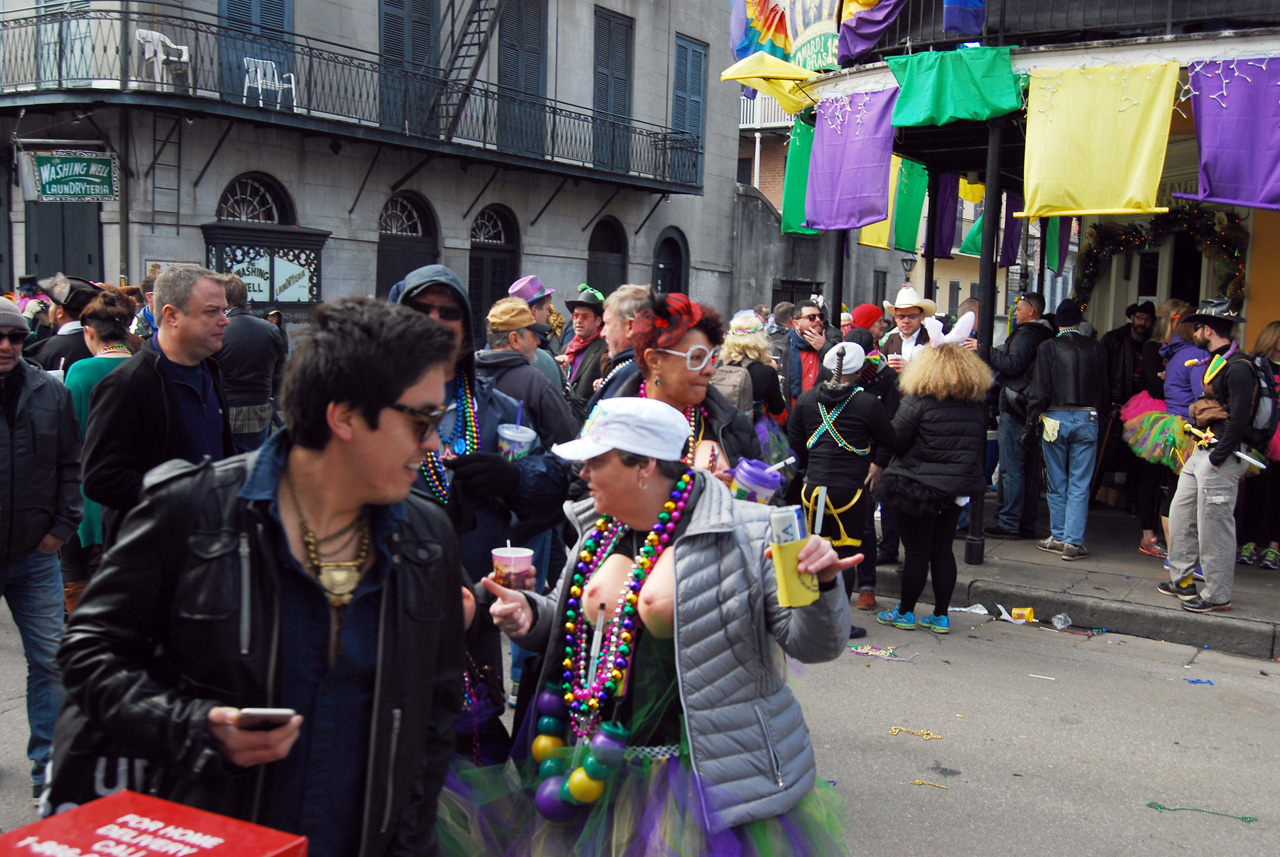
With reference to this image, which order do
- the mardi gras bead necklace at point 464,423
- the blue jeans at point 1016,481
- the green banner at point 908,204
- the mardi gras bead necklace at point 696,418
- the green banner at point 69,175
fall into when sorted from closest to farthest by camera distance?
the mardi gras bead necklace at point 464,423
the mardi gras bead necklace at point 696,418
the blue jeans at point 1016,481
the green banner at point 908,204
the green banner at point 69,175

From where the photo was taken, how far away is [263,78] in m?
15.1

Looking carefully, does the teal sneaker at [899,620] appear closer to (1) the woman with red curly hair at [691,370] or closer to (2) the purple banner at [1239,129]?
(1) the woman with red curly hair at [691,370]

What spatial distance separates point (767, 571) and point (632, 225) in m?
20.6

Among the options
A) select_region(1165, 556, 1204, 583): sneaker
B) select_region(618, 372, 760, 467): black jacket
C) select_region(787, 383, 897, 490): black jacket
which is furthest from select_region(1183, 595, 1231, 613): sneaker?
select_region(618, 372, 760, 467): black jacket

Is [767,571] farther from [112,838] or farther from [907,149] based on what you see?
[907,149]

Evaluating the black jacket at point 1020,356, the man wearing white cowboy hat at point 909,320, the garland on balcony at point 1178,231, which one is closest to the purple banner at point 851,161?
the man wearing white cowboy hat at point 909,320

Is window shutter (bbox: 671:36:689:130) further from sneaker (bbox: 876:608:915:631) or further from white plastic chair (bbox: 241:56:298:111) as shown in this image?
sneaker (bbox: 876:608:915:631)

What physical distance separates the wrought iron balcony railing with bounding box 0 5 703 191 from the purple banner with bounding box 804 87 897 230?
796cm

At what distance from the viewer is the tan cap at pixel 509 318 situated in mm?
5445

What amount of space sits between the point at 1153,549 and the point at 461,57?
13966 millimetres

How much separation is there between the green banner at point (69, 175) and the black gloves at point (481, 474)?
41.9 ft

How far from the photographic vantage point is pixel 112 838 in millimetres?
1585

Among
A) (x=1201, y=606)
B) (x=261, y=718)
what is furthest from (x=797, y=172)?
(x=261, y=718)

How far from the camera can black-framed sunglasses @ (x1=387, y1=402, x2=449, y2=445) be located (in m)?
1.88
